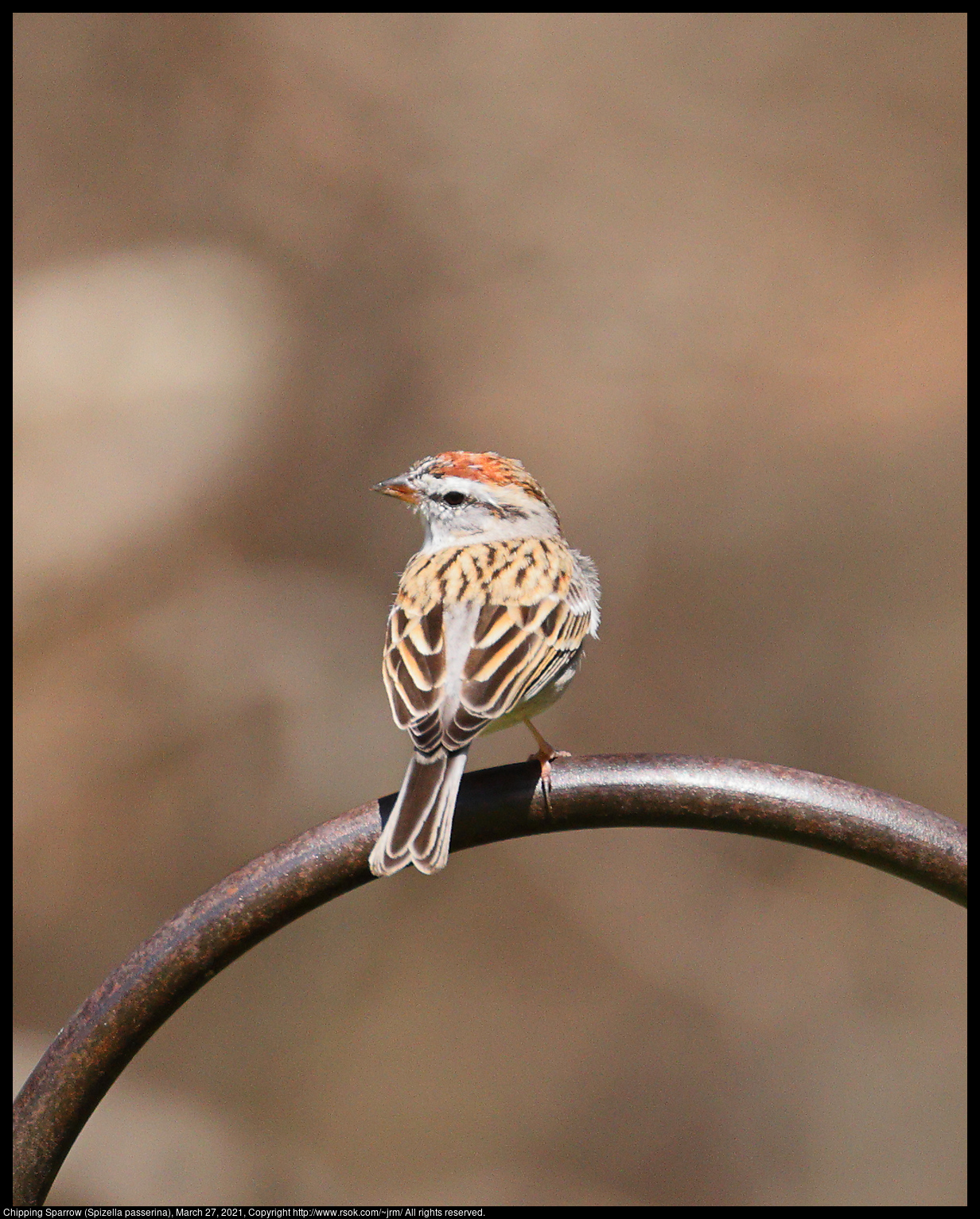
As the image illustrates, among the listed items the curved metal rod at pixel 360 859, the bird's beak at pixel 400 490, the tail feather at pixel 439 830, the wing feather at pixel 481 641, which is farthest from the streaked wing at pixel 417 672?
the bird's beak at pixel 400 490

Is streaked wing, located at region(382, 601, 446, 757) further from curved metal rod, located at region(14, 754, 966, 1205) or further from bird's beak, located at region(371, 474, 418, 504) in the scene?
bird's beak, located at region(371, 474, 418, 504)

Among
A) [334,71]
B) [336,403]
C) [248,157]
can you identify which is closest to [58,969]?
[336,403]

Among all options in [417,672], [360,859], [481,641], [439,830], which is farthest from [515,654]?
[360,859]

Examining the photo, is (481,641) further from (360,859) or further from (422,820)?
(360,859)

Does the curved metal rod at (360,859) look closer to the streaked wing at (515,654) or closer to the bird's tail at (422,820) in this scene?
the bird's tail at (422,820)

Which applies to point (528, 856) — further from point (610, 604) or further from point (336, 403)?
point (336, 403)

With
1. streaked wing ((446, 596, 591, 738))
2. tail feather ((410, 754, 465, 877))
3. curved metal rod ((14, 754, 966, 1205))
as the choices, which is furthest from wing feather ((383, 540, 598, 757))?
curved metal rod ((14, 754, 966, 1205))
